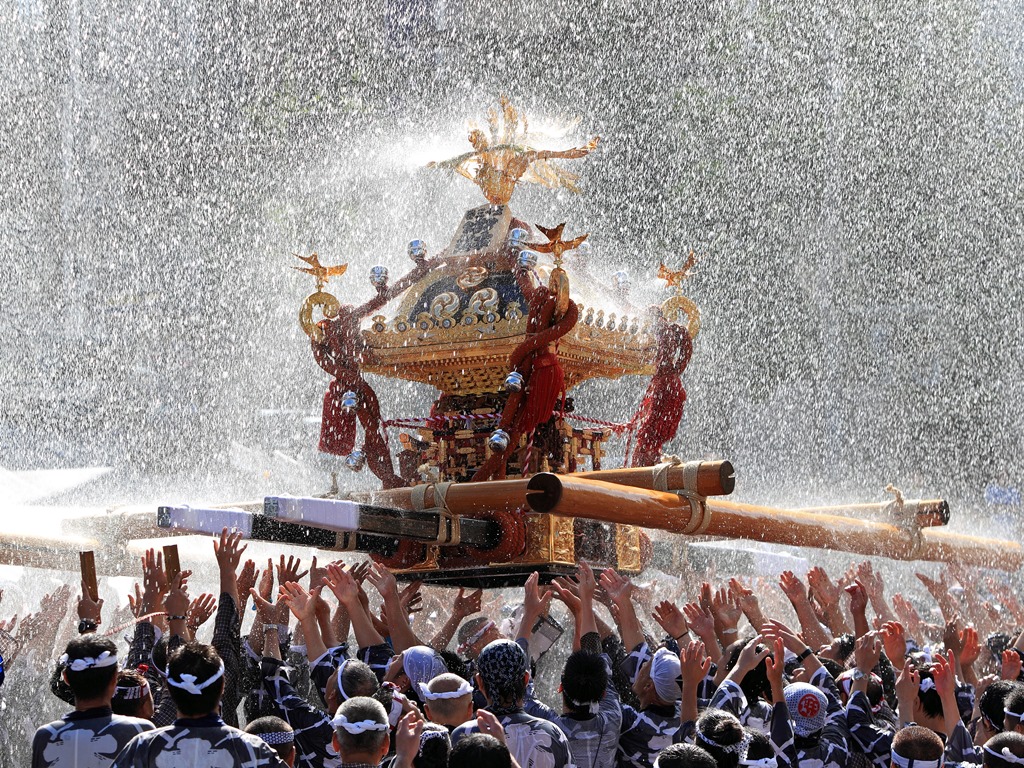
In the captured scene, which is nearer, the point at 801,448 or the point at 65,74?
the point at 65,74

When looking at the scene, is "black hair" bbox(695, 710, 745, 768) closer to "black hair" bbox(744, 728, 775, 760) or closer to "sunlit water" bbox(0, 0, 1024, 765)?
"black hair" bbox(744, 728, 775, 760)

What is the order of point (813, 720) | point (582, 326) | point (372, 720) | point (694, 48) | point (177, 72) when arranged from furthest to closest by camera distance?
point (694, 48), point (177, 72), point (582, 326), point (813, 720), point (372, 720)

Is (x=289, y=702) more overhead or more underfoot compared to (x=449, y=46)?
more underfoot

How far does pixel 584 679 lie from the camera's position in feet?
13.9

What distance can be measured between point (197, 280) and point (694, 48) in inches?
277

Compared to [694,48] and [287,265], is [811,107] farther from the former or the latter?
[287,265]

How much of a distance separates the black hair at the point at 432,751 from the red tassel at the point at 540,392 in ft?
13.2

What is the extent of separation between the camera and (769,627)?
4.87 metres

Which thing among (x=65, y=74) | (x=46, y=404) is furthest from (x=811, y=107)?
(x=46, y=404)

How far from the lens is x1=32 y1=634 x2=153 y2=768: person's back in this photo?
12.1 feet

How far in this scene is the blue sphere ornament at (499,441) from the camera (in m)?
7.51

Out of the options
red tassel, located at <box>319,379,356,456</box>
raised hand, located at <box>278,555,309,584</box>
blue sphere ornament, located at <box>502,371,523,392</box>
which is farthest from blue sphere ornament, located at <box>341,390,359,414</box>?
raised hand, located at <box>278,555,309,584</box>

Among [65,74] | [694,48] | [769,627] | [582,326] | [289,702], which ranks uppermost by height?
[694,48]

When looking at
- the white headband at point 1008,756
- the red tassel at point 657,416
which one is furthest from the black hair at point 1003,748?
the red tassel at point 657,416
